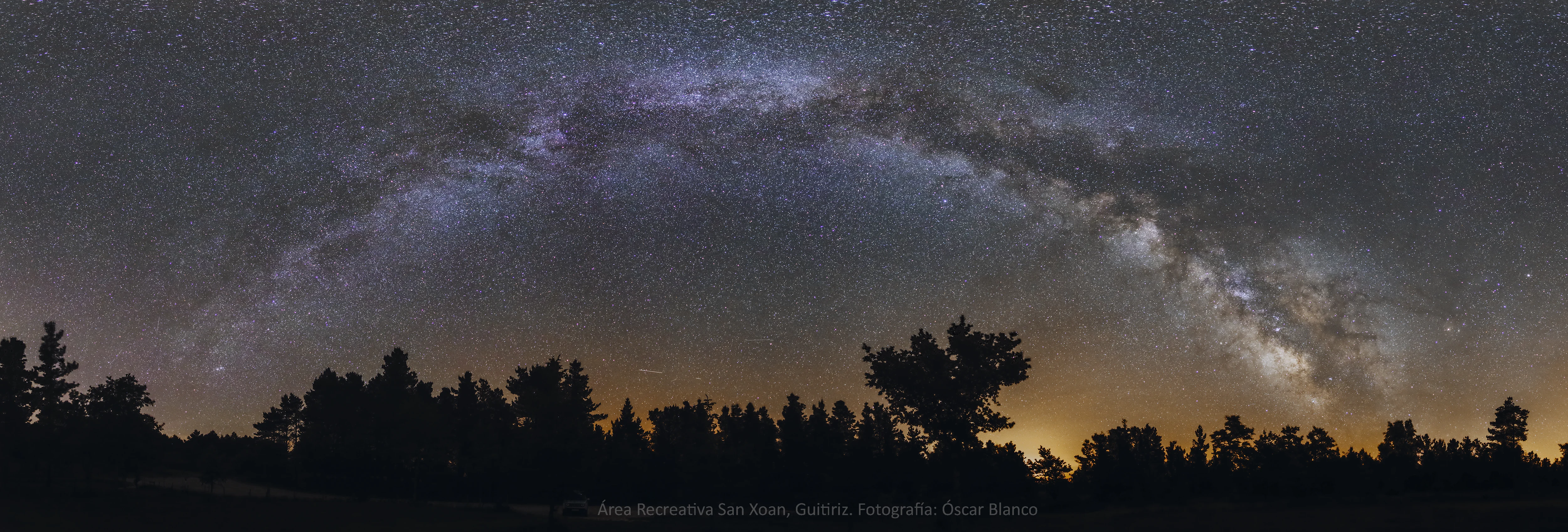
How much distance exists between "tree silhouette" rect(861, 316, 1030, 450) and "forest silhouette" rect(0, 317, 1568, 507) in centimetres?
11

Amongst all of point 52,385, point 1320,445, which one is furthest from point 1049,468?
point 52,385

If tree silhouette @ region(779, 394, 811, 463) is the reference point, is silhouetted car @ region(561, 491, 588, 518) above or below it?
below

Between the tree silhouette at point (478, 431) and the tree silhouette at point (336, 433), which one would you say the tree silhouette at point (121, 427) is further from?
the tree silhouette at point (478, 431)

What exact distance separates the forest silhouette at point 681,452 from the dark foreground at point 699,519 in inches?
128

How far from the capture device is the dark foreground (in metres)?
50.5

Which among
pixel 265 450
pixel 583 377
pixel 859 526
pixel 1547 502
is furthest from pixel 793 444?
pixel 265 450

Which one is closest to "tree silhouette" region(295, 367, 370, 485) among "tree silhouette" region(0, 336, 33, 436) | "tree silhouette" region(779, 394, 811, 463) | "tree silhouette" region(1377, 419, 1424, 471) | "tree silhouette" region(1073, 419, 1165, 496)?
"tree silhouette" region(0, 336, 33, 436)

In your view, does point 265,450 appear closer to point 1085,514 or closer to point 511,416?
point 511,416

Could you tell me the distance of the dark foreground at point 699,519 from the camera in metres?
50.5

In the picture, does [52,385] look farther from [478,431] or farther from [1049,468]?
[1049,468]

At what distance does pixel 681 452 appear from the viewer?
263ft

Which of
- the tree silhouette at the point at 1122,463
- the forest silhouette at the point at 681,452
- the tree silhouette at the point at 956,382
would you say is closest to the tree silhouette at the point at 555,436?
the forest silhouette at the point at 681,452

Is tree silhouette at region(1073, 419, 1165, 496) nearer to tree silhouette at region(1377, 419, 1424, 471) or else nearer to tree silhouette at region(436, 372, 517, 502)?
tree silhouette at region(1377, 419, 1424, 471)

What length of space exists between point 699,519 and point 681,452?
19.2 m
